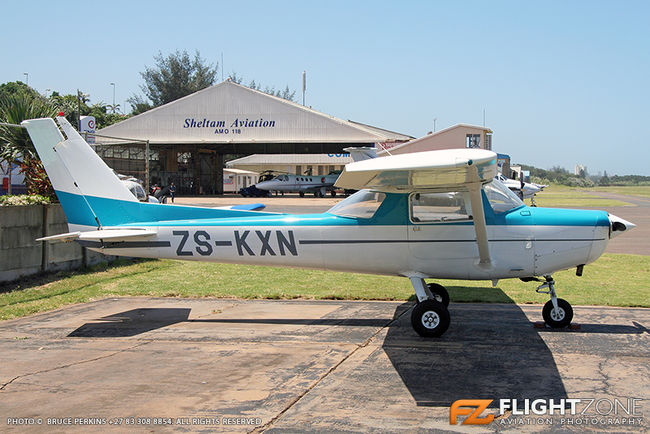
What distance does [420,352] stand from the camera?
6.89 meters

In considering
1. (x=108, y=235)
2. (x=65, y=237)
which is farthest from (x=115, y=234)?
(x=65, y=237)

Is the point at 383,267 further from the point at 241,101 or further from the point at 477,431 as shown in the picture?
the point at 241,101

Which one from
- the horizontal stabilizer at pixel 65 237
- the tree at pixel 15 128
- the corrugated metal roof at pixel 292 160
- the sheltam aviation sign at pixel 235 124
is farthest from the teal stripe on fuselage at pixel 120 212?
the corrugated metal roof at pixel 292 160

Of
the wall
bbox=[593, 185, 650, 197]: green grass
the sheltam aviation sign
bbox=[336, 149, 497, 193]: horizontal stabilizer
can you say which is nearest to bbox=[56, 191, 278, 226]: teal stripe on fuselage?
bbox=[336, 149, 497, 193]: horizontal stabilizer

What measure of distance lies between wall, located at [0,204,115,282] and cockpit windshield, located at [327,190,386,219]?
654 centimetres

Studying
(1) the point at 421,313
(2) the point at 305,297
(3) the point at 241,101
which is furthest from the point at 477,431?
(3) the point at 241,101

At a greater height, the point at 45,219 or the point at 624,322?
the point at 45,219

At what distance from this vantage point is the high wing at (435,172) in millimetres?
5820

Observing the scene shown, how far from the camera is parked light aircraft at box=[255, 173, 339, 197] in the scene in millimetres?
51500

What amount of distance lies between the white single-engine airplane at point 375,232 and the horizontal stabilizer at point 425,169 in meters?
0.45

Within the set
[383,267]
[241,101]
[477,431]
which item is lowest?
[477,431]

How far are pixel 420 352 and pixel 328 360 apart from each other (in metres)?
1.16

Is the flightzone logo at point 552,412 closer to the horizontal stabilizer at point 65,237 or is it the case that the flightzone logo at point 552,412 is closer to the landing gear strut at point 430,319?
the landing gear strut at point 430,319

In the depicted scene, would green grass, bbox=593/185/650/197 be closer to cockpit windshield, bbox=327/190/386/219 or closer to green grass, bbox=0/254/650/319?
green grass, bbox=0/254/650/319
